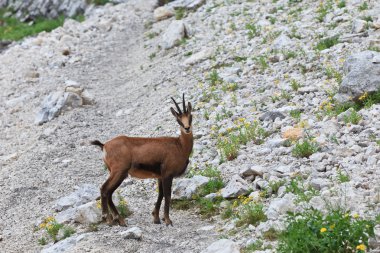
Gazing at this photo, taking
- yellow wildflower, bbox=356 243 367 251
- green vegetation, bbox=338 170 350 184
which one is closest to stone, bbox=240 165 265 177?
green vegetation, bbox=338 170 350 184

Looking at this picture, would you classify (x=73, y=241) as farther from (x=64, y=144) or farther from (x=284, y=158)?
(x=64, y=144)

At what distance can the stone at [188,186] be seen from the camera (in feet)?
36.5

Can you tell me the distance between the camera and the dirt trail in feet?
32.9

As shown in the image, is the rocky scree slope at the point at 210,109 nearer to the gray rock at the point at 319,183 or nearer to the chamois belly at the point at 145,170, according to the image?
the gray rock at the point at 319,183

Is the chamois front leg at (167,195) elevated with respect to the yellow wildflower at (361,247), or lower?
lower

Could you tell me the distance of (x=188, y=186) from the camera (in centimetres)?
1127

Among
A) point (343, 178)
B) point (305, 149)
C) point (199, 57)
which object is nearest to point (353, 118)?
point (305, 149)

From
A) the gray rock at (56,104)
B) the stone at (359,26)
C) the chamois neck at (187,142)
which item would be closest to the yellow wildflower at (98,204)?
the chamois neck at (187,142)

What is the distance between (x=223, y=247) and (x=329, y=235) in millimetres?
1620

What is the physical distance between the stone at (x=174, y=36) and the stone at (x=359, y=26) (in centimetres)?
732

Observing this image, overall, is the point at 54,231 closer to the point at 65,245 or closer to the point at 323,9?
the point at 65,245

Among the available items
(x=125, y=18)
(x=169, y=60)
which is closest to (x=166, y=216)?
(x=169, y=60)

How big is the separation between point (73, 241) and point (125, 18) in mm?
20927

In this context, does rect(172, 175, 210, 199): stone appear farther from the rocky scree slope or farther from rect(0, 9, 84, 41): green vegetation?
rect(0, 9, 84, 41): green vegetation
